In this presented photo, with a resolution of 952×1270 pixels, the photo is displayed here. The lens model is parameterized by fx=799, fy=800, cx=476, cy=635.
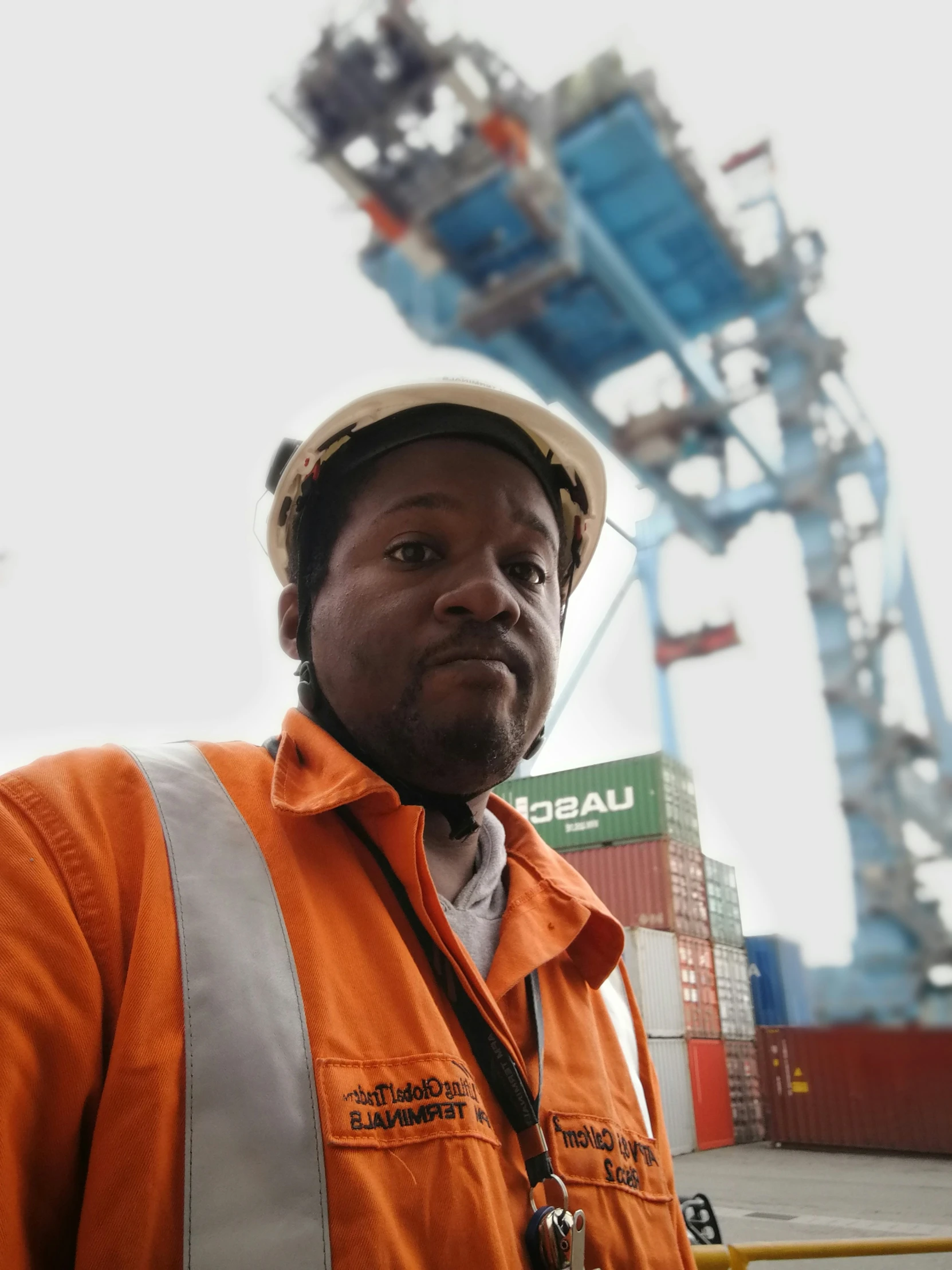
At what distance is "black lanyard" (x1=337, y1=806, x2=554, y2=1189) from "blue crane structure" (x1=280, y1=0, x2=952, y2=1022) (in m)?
13.6

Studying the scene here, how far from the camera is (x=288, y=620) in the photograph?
1674mm

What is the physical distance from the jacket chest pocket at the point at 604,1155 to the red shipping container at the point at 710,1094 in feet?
45.2

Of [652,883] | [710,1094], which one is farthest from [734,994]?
[652,883]

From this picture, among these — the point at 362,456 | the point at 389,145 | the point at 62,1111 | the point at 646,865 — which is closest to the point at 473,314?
the point at 389,145

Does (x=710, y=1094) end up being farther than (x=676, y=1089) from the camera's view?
Yes

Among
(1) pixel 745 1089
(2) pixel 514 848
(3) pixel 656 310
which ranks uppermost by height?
(3) pixel 656 310

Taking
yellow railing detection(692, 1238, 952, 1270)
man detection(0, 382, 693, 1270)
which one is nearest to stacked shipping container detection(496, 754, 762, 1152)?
yellow railing detection(692, 1238, 952, 1270)

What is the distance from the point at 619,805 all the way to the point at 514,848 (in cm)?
1408

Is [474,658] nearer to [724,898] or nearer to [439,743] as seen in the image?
[439,743]

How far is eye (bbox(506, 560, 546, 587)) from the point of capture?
1.55 metres

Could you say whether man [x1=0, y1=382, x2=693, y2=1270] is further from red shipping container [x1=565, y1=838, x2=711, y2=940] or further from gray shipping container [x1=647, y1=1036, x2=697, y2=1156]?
red shipping container [x1=565, y1=838, x2=711, y2=940]

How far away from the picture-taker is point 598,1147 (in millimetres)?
1265

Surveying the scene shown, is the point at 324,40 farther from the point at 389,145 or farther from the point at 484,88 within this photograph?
the point at 484,88

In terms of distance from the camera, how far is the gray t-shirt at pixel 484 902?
1424mm
